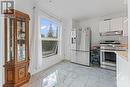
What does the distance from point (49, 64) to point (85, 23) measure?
125 inches

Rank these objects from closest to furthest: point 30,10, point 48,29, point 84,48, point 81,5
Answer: point 30,10
point 81,5
point 48,29
point 84,48

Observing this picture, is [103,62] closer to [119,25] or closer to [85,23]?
[119,25]

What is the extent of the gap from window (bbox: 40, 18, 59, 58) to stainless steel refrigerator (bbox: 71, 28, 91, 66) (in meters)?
1.18

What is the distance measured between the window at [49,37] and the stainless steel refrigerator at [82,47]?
46.6 inches

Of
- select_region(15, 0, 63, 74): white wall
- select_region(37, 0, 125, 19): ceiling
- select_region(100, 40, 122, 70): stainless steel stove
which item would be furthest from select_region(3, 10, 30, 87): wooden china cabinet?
select_region(100, 40, 122, 70): stainless steel stove

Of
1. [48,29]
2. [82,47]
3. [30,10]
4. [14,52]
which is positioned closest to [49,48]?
[48,29]

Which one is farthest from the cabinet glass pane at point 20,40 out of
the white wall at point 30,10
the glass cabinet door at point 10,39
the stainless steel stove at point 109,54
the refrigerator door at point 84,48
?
the stainless steel stove at point 109,54

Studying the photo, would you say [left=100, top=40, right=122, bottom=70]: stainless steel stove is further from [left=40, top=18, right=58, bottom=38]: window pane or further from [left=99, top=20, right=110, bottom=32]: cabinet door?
[left=40, top=18, right=58, bottom=38]: window pane

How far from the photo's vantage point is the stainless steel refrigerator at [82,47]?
606 centimetres

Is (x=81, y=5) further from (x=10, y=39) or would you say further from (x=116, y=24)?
(x=10, y=39)

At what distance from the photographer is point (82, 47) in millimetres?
6238

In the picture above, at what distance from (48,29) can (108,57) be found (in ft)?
10.0

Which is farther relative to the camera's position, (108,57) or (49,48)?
(49,48)

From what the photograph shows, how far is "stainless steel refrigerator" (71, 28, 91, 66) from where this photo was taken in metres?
6.06
